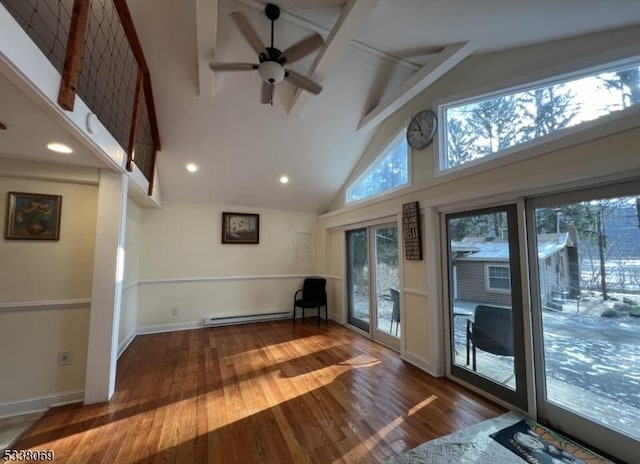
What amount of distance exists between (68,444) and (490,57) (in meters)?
4.85

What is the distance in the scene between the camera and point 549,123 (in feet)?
7.20

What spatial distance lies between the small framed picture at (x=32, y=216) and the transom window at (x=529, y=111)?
12.9ft

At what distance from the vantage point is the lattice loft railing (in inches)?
84.9

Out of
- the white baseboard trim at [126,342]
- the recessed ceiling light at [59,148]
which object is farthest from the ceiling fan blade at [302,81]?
the white baseboard trim at [126,342]

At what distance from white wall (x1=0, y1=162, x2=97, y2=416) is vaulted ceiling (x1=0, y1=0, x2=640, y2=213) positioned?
0.38 meters

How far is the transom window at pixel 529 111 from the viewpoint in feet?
6.15

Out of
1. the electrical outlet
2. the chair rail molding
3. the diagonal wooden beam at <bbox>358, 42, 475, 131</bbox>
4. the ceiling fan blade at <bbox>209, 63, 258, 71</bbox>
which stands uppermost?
the diagonal wooden beam at <bbox>358, 42, 475, 131</bbox>

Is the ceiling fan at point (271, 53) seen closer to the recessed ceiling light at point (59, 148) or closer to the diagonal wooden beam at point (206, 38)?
the diagonal wooden beam at point (206, 38)

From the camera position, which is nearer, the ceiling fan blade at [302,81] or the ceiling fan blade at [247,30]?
the ceiling fan blade at [247,30]

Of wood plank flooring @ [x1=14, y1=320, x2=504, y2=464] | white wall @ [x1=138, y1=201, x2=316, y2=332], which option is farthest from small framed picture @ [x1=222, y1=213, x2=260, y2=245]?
wood plank flooring @ [x1=14, y1=320, x2=504, y2=464]

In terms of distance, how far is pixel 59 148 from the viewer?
205cm

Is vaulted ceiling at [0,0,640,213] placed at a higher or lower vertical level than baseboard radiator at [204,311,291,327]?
higher

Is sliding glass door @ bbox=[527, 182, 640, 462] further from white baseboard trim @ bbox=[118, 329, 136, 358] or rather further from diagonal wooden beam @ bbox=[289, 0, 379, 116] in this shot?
white baseboard trim @ bbox=[118, 329, 136, 358]

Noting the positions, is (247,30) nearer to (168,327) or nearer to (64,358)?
(64,358)
